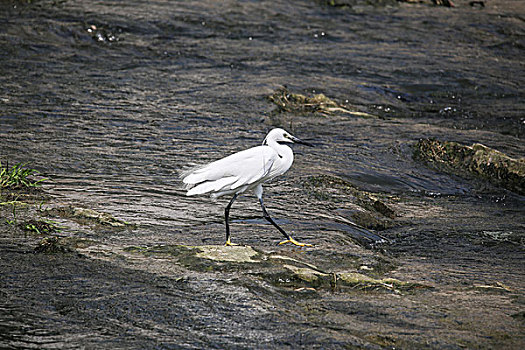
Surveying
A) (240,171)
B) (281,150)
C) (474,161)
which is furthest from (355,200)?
(474,161)

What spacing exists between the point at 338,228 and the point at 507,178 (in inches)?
148

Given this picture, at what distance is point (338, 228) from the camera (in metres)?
6.82

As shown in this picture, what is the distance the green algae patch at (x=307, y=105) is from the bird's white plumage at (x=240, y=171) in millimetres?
5924

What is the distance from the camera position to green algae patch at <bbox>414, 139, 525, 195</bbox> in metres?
9.33

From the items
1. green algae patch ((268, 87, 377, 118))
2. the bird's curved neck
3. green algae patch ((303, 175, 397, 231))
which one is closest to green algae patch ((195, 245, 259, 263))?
the bird's curved neck

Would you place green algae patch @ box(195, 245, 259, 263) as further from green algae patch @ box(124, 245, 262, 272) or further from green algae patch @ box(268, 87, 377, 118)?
green algae patch @ box(268, 87, 377, 118)

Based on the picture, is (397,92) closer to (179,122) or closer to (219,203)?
(179,122)

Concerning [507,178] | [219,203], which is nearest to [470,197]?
[507,178]

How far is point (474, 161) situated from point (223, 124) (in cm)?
400

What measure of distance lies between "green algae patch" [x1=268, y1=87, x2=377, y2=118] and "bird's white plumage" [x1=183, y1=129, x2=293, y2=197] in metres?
5.92

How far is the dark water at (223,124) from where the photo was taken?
14.8ft

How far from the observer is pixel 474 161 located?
384 inches

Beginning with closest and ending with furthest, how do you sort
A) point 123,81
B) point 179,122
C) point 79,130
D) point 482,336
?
point 482,336 < point 79,130 < point 179,122 < point 123,81

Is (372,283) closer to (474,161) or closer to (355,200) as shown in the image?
(355,200)
